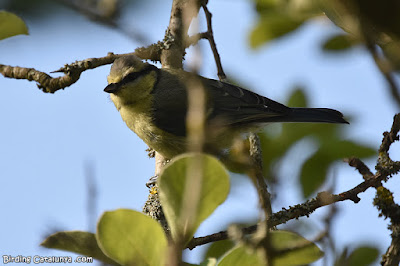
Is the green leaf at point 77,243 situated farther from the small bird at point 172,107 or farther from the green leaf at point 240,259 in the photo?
the small bird at point 172,107

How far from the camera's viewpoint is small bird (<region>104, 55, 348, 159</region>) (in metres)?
2.92

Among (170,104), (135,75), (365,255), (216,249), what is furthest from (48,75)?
(365,255)

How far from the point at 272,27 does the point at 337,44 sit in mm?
313

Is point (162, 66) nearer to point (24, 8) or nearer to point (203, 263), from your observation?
point (24, 8)

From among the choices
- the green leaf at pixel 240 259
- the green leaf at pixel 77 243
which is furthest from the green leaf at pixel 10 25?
the green leaf at pixel 240 259

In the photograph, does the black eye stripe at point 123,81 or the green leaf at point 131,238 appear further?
the black eye stripe at point 123,81

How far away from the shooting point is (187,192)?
1.07 m

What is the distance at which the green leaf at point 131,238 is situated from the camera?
1098 mm

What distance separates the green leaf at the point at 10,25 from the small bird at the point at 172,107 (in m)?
1.10

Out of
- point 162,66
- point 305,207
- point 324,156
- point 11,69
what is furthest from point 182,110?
point 305,207

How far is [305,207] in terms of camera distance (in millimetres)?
1597

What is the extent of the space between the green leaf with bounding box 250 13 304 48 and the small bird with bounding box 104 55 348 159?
77 cm

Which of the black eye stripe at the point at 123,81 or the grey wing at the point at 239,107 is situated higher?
the black eye stripe at the point at 123,81

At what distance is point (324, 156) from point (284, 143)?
24cm
